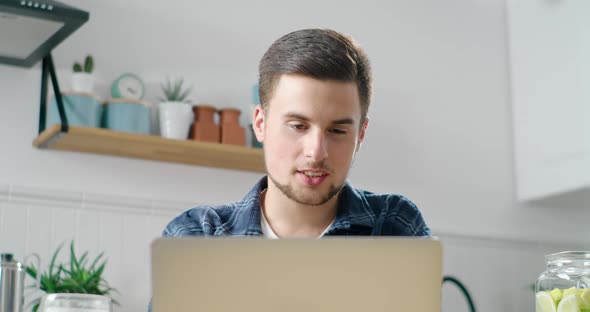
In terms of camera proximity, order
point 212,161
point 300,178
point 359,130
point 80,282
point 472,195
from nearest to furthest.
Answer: point 300,178, point 359,130, point 80,282, point 212,161, point 472,195

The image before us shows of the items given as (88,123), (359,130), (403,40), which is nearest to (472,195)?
(403,40)

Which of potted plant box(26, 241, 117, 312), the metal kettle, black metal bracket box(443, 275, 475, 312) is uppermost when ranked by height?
the metal kettle

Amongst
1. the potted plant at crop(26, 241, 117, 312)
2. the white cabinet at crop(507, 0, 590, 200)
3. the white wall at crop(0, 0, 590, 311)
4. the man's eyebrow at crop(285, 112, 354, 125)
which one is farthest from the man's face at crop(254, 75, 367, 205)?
the white cabinet at crop(507, 0, 590, 200)

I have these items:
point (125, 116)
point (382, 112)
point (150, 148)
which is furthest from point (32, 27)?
point (382, 112)

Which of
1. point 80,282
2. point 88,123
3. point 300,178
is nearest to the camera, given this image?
point 300,178

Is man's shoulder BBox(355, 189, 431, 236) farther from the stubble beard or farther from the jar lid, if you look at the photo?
the jar lid

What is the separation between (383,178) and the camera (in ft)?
11.8

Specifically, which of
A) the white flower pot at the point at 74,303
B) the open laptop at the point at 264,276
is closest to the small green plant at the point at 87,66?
the white flower pot at the point at 74,303

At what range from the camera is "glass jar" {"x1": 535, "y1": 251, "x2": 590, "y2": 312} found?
4.70ft

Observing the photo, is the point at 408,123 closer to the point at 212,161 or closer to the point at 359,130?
the point at 212,161

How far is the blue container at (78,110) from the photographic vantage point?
283 cm

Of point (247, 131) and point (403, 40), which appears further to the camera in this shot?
point (403, 40)

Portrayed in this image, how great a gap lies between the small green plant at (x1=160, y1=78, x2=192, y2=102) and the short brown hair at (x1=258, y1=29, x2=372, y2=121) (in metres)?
1.39

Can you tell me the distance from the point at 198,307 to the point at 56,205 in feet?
6.99
